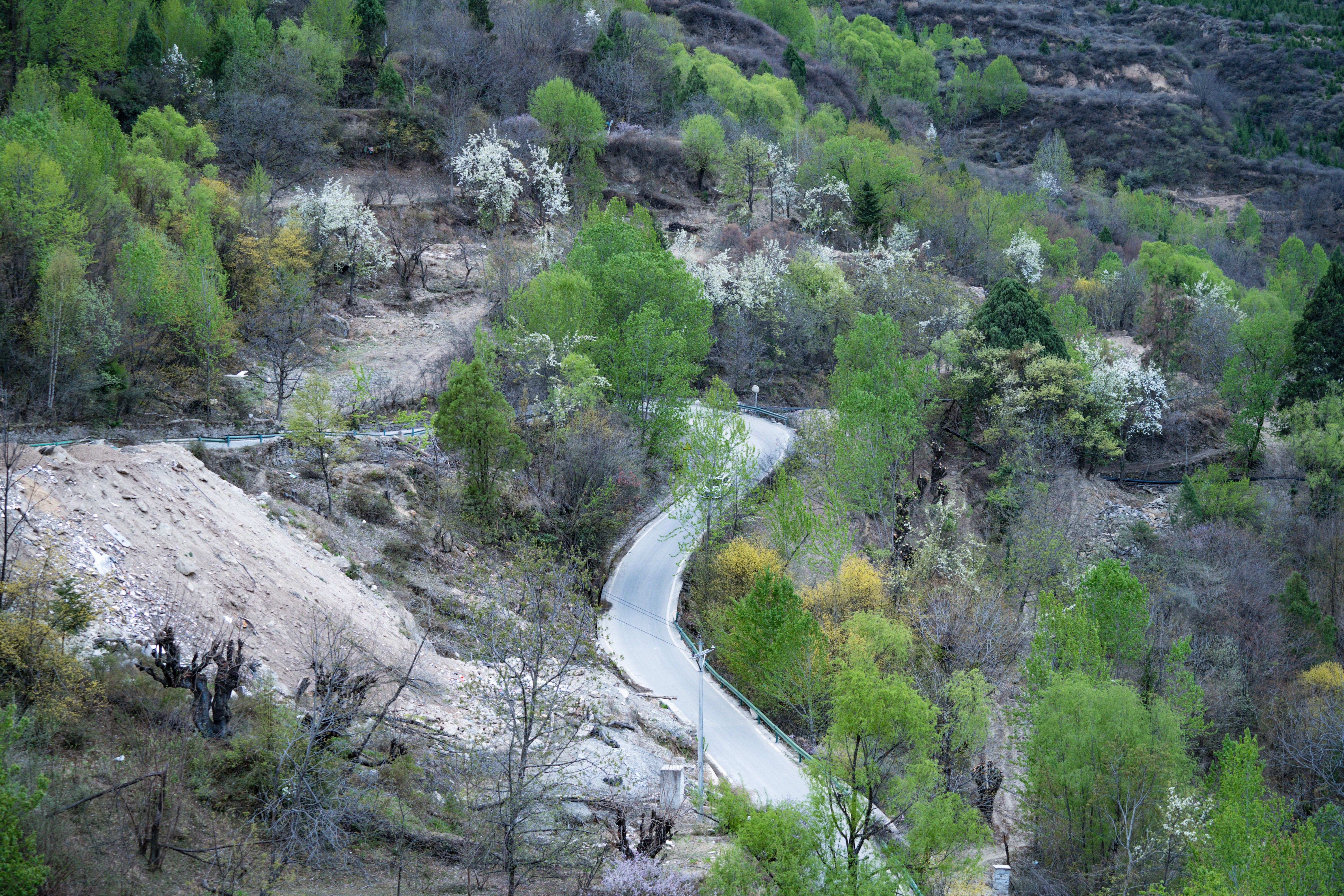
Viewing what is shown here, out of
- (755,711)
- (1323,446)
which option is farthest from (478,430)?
(1323,446)

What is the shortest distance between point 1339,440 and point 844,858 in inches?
1711

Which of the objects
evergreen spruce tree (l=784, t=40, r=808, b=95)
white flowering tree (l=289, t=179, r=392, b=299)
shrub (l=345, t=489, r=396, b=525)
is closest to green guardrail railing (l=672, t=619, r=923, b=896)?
shrub (l=345, t=489, r=396, b=525)

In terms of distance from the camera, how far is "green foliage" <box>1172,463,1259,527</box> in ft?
163

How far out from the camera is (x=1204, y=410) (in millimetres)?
61312

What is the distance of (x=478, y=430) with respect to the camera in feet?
115

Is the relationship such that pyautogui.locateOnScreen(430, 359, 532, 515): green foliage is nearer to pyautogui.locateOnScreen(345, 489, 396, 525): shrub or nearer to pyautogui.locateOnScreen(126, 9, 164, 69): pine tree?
pyautogui.locateOnScreen(345, 489, 396, 525): shrub

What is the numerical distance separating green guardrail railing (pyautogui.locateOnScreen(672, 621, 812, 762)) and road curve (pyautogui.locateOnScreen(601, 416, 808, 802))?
153 mm

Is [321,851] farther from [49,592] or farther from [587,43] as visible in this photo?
[587,43]

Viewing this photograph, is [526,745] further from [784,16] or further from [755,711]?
[784,16]

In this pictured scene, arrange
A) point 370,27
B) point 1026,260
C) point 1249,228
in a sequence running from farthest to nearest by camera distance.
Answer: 1. point 1249,228
2. point 1026,260
3. point 370,27

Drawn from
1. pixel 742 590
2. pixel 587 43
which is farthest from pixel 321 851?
pixel 587 43

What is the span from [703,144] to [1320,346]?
138ft

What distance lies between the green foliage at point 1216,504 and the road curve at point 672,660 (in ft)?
67.8

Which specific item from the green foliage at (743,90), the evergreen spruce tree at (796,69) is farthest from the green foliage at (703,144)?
the evergreen spruce tree at (796,69)
